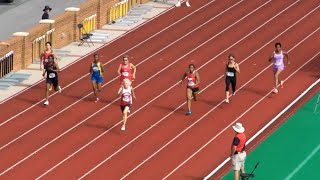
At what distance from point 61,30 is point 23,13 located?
7.11 m

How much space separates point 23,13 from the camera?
5209 centimetres

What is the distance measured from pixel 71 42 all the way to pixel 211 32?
515 cm

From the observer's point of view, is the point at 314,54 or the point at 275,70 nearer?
the point at 275,70

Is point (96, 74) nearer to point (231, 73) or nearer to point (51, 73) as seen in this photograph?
point (51, 73)

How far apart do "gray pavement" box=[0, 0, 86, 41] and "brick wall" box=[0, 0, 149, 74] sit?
305cm

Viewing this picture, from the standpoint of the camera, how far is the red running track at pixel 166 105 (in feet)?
110

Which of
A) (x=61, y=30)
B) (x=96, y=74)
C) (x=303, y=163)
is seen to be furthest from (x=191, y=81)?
(x=61, y=30)

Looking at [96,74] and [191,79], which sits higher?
[191,79]

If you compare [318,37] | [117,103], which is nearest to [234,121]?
[117,103]

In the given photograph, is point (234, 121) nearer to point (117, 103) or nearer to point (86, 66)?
point (117, 103)

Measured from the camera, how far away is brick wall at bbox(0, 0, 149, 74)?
4238 cm

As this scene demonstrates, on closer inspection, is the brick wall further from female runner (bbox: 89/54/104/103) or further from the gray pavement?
female runner (bbox: 89/54/104/103)

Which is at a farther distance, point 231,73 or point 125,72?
point 231,73

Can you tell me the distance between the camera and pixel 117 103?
38.5 metres
